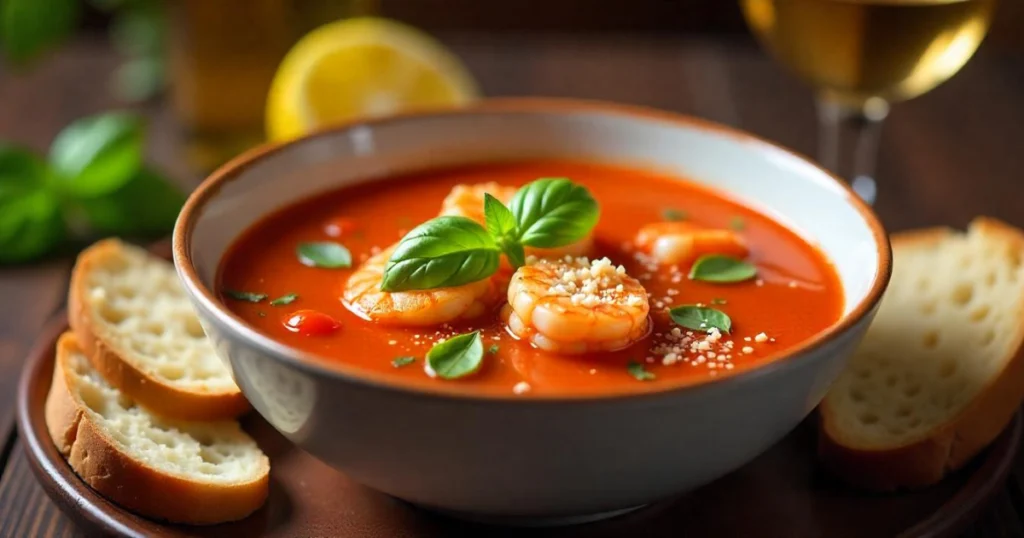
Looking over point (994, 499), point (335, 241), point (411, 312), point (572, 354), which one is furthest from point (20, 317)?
point (994, 499)

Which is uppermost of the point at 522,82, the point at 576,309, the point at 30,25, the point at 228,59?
the point at 576,309

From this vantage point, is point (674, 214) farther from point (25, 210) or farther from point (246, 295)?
point (25, 210)

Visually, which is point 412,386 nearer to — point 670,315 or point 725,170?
point 670,315

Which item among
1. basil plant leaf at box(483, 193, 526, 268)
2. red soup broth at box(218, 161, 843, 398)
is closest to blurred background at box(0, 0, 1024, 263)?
red soup broth at box(218, 161, 843, 398)

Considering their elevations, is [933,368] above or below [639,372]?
below

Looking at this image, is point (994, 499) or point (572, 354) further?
point (994, 499)

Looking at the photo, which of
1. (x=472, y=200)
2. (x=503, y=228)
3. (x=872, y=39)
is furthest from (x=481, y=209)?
(x=872, y=39)

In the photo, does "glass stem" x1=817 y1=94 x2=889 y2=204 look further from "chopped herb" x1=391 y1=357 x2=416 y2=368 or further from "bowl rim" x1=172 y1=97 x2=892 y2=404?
"chopped herb" x1=391 y1=357 x2=416 y2=368
